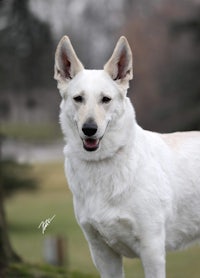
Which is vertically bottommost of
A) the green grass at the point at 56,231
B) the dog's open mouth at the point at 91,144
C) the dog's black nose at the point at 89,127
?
the green grass at the point at 56,231

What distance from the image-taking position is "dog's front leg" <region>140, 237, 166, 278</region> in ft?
22.9

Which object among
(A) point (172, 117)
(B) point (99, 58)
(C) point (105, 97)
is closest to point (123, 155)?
(C) point (105, 97)

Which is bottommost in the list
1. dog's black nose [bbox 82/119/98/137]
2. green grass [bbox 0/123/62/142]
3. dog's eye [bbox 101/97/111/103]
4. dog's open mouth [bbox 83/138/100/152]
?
green grass [bbox 0/123/62/142]

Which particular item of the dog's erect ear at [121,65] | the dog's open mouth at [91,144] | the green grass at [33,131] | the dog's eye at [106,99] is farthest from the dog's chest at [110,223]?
the green grass at [33,131]

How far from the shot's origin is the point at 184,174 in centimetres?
751

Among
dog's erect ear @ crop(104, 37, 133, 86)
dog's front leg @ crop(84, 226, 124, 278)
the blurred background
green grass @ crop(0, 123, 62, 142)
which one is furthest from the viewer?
green grass @ crop(0, 123, 62, 142)

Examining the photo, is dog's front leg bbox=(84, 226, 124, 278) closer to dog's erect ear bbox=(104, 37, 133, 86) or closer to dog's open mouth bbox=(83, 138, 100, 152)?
dog's open mouth bbox=(83, 138, 100, 152)

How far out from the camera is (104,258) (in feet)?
24.3

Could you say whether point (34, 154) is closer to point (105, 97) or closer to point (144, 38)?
point (144, 38)

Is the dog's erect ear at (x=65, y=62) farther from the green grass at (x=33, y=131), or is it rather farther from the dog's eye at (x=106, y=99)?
the green grass at (x=33, y=131)

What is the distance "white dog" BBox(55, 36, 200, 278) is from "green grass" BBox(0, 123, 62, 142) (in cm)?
1867

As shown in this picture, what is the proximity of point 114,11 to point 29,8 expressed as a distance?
95.1 feet

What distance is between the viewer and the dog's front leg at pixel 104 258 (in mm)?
7297

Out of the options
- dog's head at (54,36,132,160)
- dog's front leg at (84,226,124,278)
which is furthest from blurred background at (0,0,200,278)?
dog's head at (54,36,132,160)
